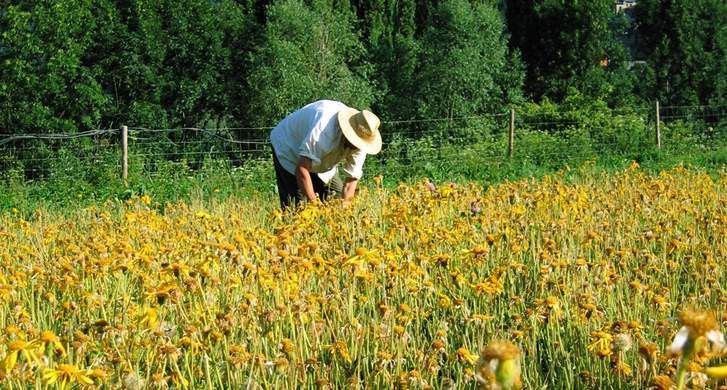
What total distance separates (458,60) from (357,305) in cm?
1979

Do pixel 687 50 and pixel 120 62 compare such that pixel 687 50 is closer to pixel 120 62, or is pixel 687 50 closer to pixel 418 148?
pixel 418 148

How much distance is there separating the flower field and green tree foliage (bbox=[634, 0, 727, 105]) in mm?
21465

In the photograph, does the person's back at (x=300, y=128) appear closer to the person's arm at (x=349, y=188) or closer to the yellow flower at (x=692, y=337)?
the person's arm at (x=349, y=188)

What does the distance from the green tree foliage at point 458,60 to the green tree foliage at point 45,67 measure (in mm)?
8076

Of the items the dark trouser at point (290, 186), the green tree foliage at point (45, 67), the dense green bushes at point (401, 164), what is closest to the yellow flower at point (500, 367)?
the dark trouser at point (290, 186)

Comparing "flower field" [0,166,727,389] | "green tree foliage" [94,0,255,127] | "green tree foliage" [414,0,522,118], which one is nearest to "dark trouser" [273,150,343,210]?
"flower field" [0,166,727,389]

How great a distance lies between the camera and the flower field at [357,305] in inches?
102

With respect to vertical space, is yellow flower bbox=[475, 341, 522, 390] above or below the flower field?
above

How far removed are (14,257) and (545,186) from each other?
13.7ft

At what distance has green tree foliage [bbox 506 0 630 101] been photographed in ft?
85.4

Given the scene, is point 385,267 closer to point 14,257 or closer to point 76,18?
point 14,257

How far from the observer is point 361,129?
6367mm

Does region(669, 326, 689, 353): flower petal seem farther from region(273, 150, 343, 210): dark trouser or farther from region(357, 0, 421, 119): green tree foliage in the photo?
region(357, 0, 421, 119): green tree foliage

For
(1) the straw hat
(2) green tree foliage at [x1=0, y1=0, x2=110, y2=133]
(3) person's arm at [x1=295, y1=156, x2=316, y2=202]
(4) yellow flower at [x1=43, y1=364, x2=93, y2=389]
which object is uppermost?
(2) green tree foliage at [x1=0, y1=0, x2=110, y2=133]
